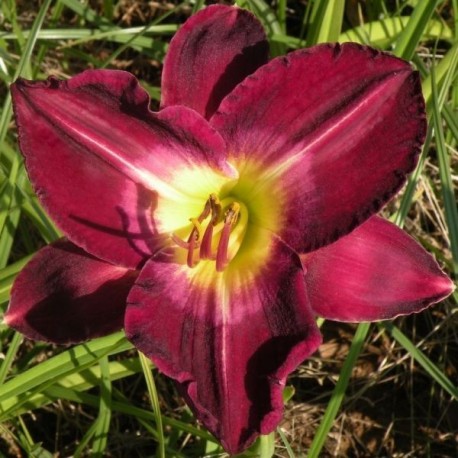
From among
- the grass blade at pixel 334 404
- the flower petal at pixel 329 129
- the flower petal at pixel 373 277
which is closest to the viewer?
the flower petal at pixel 329 129

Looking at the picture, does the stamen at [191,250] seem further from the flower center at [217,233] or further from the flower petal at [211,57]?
the flower petal at [211,57]

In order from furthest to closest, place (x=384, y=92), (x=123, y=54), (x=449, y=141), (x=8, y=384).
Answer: (x=123, y=54)
(x=449, y=141)
(x=8, y=384)
(x=384, y=92)

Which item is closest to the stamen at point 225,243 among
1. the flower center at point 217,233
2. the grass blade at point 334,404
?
the flower center at point 217,233

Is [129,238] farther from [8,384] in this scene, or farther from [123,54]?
[123,54]

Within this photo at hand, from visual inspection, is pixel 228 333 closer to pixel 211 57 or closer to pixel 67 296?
pixel 67 296

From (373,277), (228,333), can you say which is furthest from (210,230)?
(373,277)

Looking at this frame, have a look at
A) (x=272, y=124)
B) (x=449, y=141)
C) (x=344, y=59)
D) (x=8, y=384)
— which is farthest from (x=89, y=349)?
(x=449, y=141)
